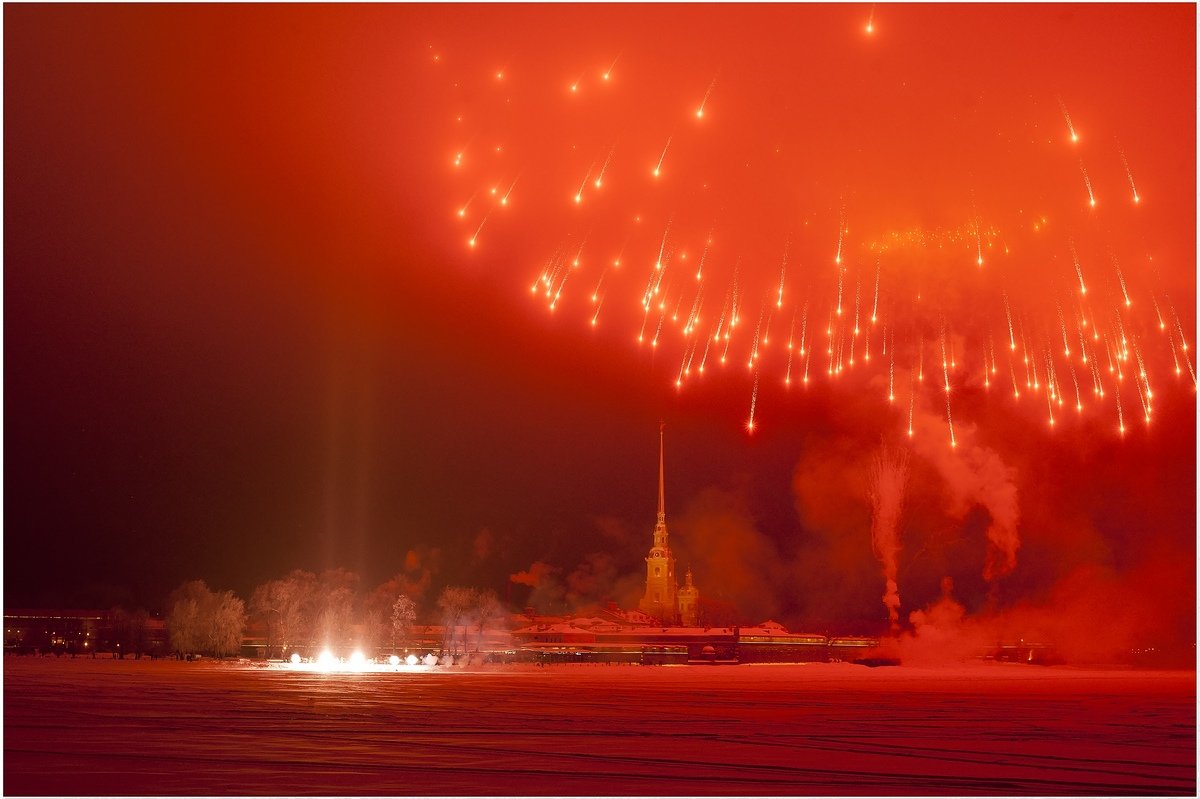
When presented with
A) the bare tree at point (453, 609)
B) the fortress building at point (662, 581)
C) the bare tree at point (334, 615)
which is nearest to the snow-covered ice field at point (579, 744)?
the bare tree at point (334, 615)

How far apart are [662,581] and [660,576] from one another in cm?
85

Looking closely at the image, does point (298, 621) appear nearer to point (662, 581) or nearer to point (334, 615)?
point (334, 615)

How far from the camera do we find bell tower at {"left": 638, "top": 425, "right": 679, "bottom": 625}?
13112cm

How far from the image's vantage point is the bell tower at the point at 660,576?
131 m

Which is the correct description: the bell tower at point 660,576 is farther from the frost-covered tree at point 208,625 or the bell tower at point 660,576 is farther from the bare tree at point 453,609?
the frost-covered tree at point 208,625

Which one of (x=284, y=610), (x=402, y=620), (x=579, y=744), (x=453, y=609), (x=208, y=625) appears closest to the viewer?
(x=579, y=744)

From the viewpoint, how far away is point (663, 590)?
436 feet

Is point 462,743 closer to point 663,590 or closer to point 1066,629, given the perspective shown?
point 1066,629

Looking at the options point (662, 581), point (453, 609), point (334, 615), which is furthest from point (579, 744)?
point (662, 581)

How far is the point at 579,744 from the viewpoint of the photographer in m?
18.0

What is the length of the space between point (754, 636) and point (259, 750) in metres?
89.8

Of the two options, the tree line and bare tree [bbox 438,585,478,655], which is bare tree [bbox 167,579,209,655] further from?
bare tree [bbox 438,585,478,655]

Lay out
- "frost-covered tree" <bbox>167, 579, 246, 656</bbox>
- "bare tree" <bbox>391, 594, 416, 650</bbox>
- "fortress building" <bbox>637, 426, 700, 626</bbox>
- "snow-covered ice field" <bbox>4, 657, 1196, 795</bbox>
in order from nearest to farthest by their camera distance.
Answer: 1. "snow-covered ice field" <bbox>4, 657, 1196, 795</bbox>
2. "frost-covered tree" <bbox>167, 579, 246, 656</bbox>
3. "bare tree" <bbox>391, 594, 416, 650</bbox>
4. "fortress building" <bbox>637, 426, 700, 626</bbox>

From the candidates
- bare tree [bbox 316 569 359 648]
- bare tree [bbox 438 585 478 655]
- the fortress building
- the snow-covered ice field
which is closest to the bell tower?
the fortress building
